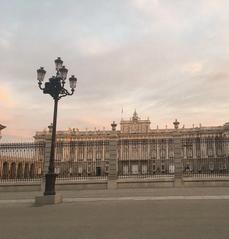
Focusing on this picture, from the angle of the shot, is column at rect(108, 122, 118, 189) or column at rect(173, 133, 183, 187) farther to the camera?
column at rect(108, 122, 118, 189)

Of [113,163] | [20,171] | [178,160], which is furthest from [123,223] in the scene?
[20,171]

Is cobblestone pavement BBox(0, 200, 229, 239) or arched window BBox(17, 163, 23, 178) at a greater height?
arched window BBox(17, 163, 23, 178)

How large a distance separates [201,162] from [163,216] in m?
25.0

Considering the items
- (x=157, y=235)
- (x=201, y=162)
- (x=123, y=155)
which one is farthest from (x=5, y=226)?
(x=201, y=162)

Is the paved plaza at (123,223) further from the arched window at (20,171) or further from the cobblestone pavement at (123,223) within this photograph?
the arched window at (20,171)

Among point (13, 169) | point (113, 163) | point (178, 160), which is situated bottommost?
point (13, 169)

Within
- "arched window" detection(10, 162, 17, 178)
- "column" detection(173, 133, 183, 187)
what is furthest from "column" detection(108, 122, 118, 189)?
"arched window" detection(10, 162, 17, 178)

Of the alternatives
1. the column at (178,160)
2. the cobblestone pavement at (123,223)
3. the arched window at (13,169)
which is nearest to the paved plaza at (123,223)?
Result: the cobblestone pavement at (123,223)

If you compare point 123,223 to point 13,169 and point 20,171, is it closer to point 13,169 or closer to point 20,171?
point 20,171

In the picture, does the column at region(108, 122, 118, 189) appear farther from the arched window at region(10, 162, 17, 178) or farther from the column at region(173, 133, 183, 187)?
the arched window at region(10, 162, 17, 178)

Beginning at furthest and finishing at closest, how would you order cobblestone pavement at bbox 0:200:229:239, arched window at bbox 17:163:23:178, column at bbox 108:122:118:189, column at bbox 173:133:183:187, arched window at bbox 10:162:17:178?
1. arched window at bbox 17:163:23:178
2. arched window at bbox 10:162:17:178
3. column at bbox 108:122:118:189
4. column at bbox 173:133:183:187
5. cobblestone pavement at bbox 0:200:229:239

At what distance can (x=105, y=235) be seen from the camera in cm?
765

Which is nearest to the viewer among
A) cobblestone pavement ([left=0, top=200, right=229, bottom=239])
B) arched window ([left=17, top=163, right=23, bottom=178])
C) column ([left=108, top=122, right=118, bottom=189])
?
cobblestone pavement ([left=0, top=200, right=229, bottom=239])

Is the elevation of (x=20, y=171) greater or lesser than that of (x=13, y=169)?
lesser
